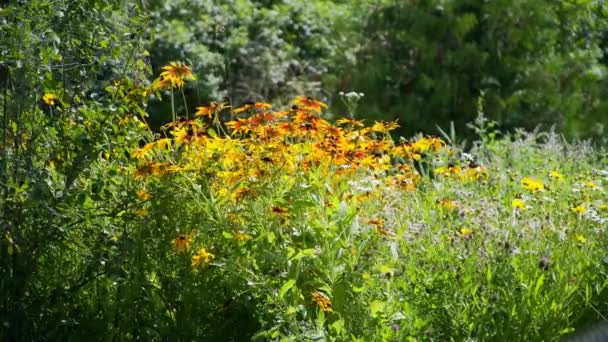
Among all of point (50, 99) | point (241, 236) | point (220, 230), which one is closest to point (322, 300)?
point (241, 236)

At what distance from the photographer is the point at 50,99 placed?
13.7 ft

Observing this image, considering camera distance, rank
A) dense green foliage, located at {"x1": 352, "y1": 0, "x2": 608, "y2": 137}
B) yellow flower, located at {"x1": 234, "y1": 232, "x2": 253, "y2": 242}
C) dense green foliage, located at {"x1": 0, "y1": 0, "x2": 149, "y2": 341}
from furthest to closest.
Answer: dense green foliage, located at {"x1": 352, "y1": 0, "x2": 608, "y2": 137} < dense green foliage, located at {"x1": 0, "y1": 0, "x2": 149, "y2": 341} < yellow flower, located at {"x1": 234, "y1": 232, "x2": 253, "y2": 242}

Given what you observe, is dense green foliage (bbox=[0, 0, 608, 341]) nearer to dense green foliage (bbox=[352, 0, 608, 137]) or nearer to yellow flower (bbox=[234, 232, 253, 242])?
yellow flower (bbox=[234, 232, 253, 242])

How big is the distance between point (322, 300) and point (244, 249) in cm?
42

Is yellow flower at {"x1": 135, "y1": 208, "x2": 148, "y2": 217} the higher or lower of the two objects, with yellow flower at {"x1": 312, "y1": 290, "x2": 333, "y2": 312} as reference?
higher

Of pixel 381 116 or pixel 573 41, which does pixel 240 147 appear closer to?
pixel 381 116

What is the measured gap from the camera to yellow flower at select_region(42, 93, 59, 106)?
3969 millimetres

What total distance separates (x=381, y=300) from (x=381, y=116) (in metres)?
6.06

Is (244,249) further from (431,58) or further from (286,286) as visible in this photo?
(431,58)

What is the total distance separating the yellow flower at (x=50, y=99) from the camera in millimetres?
3969

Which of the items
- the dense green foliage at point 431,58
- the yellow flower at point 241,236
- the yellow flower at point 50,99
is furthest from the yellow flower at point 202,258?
the dense green foliage at point 431,58

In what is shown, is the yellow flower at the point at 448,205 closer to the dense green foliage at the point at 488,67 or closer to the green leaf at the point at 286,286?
the green leaf at the point at 286,286

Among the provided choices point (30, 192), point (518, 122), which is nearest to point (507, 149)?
point (518, 122)

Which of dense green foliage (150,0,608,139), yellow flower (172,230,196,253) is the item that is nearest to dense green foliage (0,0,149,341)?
yellow flower (172,230,196,253)
